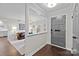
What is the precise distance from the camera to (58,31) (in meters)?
1.67

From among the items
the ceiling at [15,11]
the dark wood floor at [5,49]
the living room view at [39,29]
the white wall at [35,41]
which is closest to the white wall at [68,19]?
the living room view at [39,29]

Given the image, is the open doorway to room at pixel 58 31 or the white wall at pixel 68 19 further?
the open doorway to room at pixel 58 31

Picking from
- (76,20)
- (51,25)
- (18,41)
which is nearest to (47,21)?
(51,25)

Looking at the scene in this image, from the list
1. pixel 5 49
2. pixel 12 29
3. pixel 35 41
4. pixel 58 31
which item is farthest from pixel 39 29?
pixel 5 49

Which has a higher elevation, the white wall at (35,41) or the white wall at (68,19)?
the white wall at (68,19)

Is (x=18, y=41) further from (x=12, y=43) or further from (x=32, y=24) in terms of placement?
(x=32, y=24)

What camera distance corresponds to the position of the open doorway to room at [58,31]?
159cm

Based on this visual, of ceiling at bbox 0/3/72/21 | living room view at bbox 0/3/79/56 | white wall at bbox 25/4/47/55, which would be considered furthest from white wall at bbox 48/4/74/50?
white wall at bbox 25/4/47/55

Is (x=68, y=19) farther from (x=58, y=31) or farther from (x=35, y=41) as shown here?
(x=35, y=41)

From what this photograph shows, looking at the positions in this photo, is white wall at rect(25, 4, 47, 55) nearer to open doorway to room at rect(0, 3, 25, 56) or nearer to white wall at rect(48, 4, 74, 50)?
open doorway to room at rect(0, 3, 25, 56)

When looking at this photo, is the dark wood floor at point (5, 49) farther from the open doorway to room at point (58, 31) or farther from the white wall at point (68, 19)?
the white wall at point (68, 19)

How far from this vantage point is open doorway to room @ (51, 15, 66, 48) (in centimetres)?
159

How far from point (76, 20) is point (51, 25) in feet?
1.51

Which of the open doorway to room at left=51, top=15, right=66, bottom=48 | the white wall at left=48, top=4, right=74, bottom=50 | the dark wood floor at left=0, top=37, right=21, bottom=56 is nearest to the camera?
the dark wood floor at left=0, top=37, right=21, bottom=56
